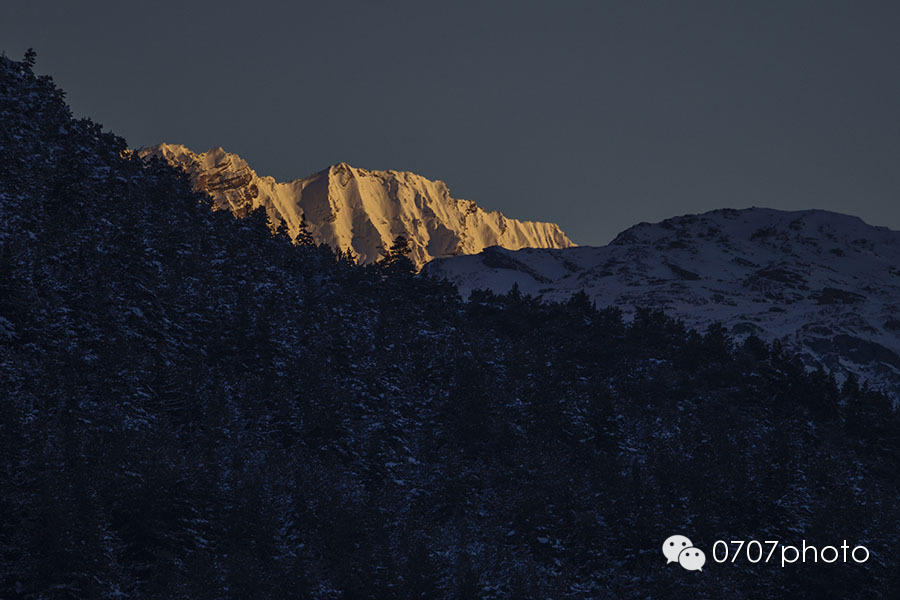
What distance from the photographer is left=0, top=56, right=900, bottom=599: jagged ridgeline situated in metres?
67.1

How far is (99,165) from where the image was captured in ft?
381

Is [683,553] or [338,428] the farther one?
[338,428]

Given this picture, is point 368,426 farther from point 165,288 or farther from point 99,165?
point 99,165

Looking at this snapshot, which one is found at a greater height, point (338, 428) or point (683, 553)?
point (338, 428)

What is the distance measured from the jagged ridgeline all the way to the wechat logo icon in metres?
1.00

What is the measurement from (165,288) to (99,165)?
2165cm

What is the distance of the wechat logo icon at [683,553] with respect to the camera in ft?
263

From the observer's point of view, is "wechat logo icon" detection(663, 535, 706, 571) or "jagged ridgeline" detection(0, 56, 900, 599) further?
"wechat logo icon" detection(663, 535, 706, 571)

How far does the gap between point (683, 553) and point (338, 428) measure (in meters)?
30.0

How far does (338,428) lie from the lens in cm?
9481

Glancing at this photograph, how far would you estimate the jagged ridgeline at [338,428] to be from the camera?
6712 centimetres

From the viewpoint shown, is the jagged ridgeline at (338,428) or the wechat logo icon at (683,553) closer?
the jagged ridgeline at (338,428)

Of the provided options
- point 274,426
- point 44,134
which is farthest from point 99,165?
point 274,426

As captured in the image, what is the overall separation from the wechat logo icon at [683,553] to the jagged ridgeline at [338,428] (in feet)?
3.28
